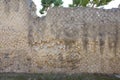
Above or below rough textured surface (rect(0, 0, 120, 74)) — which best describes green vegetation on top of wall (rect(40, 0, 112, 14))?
above

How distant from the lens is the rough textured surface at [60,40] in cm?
734

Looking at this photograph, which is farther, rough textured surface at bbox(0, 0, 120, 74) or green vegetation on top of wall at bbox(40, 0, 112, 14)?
green vegetation on top of wall at bbox(40, 0, 112, 14)

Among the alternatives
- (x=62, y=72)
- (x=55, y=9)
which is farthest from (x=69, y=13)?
(x=62, y=72)

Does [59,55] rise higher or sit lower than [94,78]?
higher

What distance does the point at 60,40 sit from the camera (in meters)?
7.40

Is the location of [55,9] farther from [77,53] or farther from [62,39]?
[77,53]

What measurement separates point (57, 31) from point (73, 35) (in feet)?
1.52

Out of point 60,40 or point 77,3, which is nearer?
point 60,40

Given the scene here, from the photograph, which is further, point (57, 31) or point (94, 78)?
point (57, 31)

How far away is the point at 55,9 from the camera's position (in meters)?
7.56

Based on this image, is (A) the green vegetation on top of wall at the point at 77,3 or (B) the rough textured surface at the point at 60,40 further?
(A) the green vegetation on top of wall at the point at 77,3

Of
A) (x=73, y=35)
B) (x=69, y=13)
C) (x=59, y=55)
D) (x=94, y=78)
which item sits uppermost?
(x=69, y=13)

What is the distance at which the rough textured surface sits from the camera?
734 cm

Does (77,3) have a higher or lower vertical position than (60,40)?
higher
